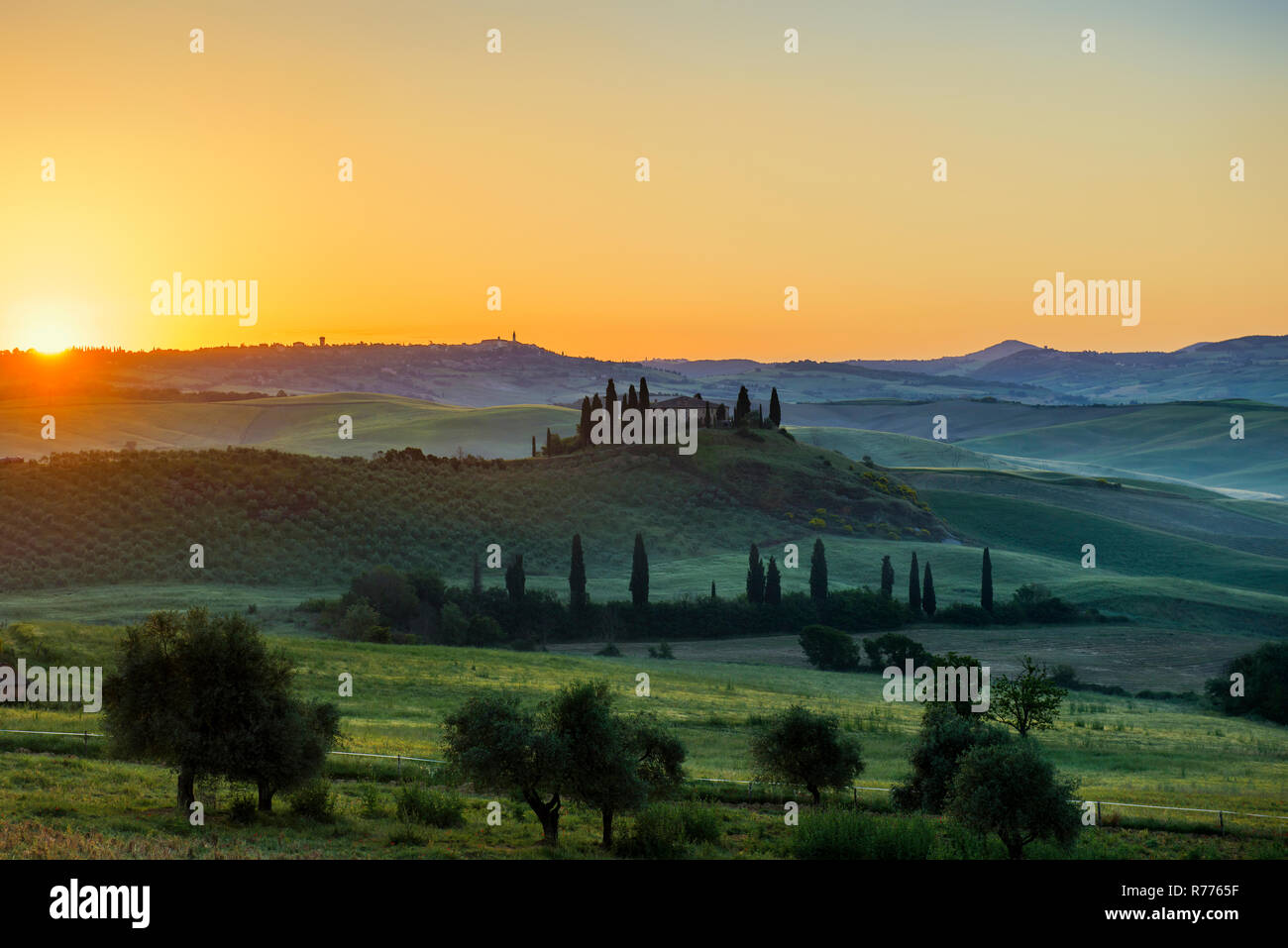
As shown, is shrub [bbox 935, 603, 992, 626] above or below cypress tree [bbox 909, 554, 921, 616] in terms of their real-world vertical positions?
below

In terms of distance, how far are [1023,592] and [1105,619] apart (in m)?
7.30

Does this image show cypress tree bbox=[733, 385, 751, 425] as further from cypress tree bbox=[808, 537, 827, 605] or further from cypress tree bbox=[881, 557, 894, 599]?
cypress tree bbox=[808, 537, 827, 605]

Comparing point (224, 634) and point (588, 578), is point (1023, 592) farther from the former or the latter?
point (224, 634)

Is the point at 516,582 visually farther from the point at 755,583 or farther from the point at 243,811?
the point at 243,811

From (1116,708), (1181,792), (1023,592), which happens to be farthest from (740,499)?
(1181,792)

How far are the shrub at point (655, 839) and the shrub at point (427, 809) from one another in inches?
172

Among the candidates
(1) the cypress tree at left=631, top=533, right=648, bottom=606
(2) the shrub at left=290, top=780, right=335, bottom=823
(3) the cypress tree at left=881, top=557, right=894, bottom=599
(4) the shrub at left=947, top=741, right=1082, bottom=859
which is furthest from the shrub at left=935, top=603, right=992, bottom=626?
(2) the shrub at left=290, top=780, right=335, bottom=823

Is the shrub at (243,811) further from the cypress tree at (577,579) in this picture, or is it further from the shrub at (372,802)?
the cypress tree at (577,579)

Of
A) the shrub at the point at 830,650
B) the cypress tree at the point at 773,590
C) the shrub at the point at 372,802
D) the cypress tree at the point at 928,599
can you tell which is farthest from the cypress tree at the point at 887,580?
the shrub at the point at 372,802

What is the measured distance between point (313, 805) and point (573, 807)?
26.2 feet

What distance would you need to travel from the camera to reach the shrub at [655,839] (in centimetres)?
2577

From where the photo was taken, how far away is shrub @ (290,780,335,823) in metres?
27.9

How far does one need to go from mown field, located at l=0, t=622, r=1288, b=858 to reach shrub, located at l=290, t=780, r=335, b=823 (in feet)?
1.41

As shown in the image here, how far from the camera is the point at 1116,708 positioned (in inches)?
2469
